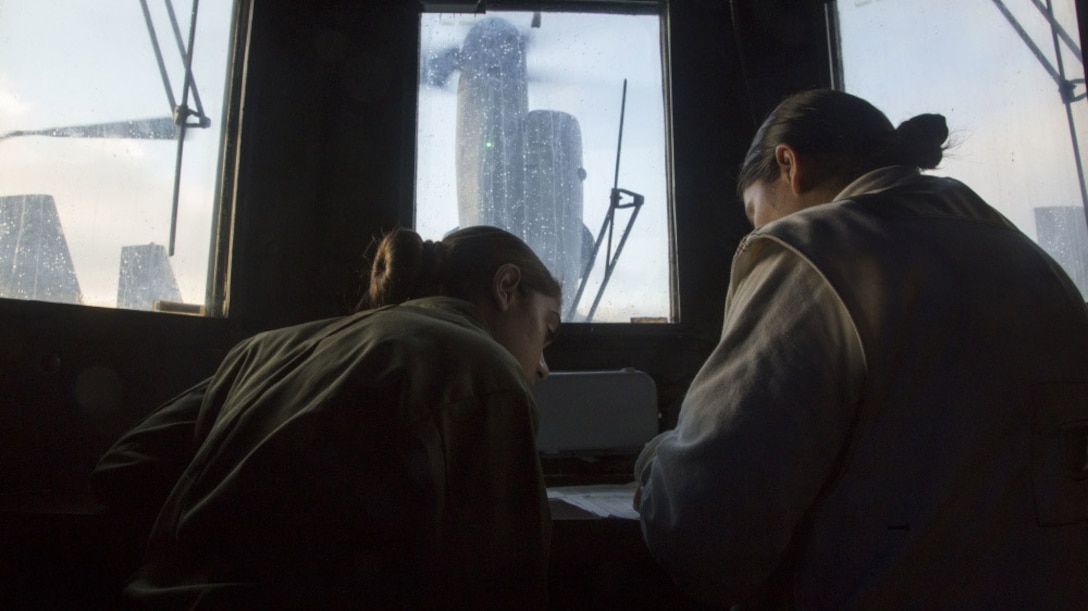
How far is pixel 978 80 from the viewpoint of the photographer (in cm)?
185

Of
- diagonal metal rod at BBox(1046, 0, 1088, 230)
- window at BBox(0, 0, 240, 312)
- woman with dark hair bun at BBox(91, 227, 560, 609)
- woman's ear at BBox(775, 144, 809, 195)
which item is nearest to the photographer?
woman with dark hair bun at BBox(91, 227, 560, 609)

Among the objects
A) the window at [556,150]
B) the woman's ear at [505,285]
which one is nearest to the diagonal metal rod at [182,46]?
the window at [556,150]

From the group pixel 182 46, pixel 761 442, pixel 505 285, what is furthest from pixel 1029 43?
pixel 182 46

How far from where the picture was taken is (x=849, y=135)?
3.16 feet

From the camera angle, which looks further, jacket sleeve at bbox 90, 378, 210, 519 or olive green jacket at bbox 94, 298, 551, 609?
jacket sleeve at bbox 90, 378, 210, 519

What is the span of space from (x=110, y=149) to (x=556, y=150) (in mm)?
1066

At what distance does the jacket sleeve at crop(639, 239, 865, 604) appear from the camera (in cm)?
70

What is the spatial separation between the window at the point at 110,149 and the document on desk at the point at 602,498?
0.94 meters

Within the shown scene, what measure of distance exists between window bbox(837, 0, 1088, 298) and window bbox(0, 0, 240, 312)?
5.87ft

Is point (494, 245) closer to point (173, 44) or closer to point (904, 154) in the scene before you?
point (904, 154)

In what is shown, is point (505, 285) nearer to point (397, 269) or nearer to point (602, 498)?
point (397, 269)

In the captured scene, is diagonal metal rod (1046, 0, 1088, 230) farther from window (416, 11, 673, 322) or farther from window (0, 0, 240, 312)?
window (0, 0, 240, 312)

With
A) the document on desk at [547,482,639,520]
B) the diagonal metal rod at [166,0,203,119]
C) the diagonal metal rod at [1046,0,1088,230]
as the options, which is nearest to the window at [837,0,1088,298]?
the diagonal metal rod at [1046,0,1088,230]

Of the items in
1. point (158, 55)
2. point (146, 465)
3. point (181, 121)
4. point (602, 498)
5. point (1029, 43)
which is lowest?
point (602, 498)
